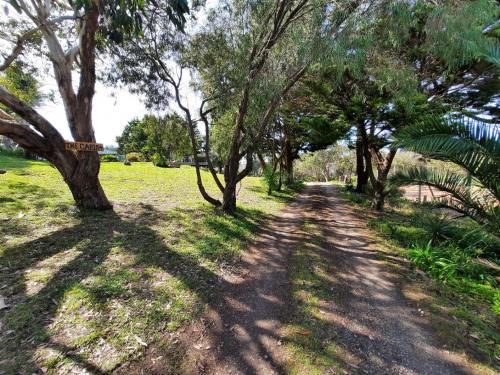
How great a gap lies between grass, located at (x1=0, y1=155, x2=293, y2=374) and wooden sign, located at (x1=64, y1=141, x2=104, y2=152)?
5.14 feet

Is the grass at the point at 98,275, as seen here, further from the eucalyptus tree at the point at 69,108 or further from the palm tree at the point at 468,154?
the palm tree at the point at 468,154

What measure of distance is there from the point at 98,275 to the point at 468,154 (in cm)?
565

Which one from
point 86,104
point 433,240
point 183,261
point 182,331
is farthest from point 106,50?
point 433,240

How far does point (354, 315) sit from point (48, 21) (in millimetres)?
8310

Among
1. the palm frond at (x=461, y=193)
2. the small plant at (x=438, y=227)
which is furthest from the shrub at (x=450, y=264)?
the palm frond at (x=461, y=193)

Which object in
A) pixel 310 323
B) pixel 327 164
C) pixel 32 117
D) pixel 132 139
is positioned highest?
pixel 132 139

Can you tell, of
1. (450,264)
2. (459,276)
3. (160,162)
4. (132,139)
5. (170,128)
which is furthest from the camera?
(132,139)

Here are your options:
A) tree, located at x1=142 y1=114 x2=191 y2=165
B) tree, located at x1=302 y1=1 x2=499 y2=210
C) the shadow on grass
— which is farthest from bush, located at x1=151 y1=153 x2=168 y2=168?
tree, located at x1=302 y1=1 x2=499 y2=210

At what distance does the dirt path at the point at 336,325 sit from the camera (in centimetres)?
222

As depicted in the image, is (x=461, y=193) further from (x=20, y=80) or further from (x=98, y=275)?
(x=20, y=80)

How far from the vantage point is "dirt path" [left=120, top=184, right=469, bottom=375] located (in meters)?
2.22

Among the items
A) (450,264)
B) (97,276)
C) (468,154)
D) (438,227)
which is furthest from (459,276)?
(97,276)

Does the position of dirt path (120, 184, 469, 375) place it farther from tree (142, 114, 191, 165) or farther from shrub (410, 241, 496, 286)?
tree (142, 114, 191, 165)

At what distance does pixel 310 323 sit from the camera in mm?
2754
